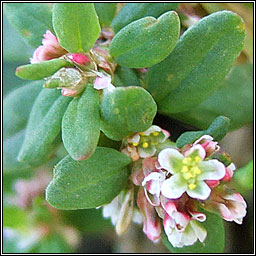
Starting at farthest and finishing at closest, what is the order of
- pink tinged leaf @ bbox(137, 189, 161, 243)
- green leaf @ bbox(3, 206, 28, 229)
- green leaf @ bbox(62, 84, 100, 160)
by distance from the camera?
green leaf @ bbox(3, 206, 28, 229) < pink tinged leaf @ bbox(137, 189, 161, 243) < green leaf @ bbox(62, 84, 100, 160)

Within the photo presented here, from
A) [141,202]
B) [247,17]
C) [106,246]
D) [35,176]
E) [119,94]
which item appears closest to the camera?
[119,94]

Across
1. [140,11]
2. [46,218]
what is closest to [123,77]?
[140,11]

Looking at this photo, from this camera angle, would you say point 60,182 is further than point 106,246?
No

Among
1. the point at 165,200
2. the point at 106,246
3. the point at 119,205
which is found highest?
the point at 165,200

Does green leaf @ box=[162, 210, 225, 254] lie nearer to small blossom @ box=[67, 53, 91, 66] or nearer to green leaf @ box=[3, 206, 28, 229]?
small blossom @ box=[67, 53, 91, 66]

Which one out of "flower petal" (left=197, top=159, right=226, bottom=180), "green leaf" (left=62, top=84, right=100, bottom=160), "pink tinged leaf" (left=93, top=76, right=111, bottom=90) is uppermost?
"pink tinged leaf" (left=93, top=76, right=111, bottom=90)

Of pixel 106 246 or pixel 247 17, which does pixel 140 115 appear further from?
pixel 106 246

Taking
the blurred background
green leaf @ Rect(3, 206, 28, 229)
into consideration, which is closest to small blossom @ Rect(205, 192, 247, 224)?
the blurred background

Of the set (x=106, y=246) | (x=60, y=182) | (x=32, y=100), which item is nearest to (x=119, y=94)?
(x=60, y=182)
